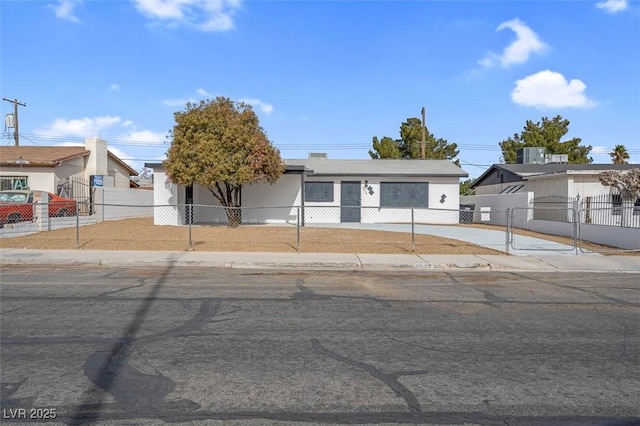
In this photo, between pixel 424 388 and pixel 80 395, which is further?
pixel 424 388

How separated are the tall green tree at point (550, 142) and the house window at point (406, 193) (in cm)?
2721

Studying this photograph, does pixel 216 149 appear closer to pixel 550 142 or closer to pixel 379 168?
pixel 379 168

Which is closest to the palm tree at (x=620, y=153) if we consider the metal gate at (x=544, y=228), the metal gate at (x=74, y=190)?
the metal gate at (x=544, y=228)

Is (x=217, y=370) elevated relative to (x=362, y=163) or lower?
Answer: lower

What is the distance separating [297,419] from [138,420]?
1.18 m

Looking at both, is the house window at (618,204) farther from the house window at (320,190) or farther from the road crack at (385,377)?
the road crack at (385,377)

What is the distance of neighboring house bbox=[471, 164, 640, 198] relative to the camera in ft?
80.0

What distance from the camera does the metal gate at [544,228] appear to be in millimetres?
17016

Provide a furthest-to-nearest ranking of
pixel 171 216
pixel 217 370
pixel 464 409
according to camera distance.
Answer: pixel 171 216
pixel 217 370
pixel 464 409

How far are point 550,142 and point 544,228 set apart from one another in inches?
1271

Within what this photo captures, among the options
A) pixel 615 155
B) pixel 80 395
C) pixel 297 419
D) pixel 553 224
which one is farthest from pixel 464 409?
pixel 615 155

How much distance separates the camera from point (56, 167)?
104ft

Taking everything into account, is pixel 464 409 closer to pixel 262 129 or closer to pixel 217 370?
pixel 217 370

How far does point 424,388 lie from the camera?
4547 millimetres
